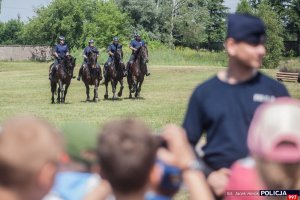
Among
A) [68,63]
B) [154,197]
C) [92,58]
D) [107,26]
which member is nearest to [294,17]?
[107,26]

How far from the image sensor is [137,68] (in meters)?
26.7

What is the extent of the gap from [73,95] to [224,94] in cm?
2661

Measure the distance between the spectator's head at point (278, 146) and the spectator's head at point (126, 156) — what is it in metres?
0.50

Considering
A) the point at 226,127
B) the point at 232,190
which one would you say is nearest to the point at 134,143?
the point at 232,190

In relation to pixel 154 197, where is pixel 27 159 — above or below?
above

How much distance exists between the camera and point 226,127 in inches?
177

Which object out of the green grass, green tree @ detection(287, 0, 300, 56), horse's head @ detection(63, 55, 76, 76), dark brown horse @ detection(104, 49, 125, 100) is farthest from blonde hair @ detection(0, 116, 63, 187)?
green tree @ detection(287, 0, 300, 56)

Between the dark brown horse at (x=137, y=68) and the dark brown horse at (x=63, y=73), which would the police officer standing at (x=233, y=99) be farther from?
the dark brown horse at (x=137, y=68)

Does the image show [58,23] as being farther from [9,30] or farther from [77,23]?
[9,30]

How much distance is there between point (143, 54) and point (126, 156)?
23.3 meters

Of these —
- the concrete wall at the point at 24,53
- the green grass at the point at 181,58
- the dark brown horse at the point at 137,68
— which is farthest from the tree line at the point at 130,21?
the dark brown horse at the point at 137,68

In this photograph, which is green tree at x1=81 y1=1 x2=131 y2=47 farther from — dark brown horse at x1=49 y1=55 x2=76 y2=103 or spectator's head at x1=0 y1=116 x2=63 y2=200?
spectator's head at x1=0 y1=116 x2=63 y2=200

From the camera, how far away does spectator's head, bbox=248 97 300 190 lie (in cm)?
269

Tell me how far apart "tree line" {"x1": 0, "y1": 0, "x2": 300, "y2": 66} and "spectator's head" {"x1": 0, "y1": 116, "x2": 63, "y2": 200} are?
2940 inches
